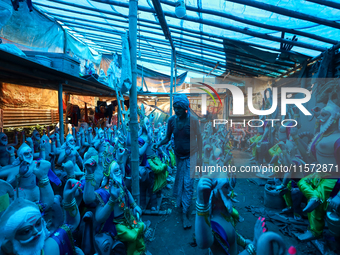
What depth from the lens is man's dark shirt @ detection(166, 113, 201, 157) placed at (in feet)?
12.4

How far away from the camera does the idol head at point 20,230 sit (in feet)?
3.95

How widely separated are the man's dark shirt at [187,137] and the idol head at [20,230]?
2.75 meters

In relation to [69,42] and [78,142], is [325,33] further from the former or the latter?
[69,42]

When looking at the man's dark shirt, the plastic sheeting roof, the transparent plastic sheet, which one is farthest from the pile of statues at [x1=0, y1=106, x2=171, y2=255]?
the transparent plastic sheet

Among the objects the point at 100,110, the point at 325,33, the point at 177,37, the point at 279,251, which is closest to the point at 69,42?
the point at 100,110

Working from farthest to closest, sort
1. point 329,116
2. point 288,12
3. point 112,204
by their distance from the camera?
point 288,12 → point 329,116 → point 112,204

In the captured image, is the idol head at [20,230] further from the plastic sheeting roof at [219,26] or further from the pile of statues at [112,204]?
the plastic sheeting roof at [219,26]

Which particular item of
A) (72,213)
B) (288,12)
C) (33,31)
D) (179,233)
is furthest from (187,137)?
(33,31)

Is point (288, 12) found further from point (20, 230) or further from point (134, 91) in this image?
point (20, 230)

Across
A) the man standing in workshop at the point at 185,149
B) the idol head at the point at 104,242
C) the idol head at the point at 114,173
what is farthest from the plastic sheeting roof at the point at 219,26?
the idol head at the point at 104,242

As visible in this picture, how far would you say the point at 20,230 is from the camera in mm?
1226

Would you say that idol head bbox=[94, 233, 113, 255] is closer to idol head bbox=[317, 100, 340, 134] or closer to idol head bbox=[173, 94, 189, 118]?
idol head bbox=[173, 94, 189, 118]

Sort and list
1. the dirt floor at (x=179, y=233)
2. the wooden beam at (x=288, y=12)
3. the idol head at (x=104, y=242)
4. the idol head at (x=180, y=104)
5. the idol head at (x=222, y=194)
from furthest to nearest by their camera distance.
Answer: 1. the wooden beam at (x=288, y=12)
2. the idol head at (x=180, y=104)
3. the dirt floor at (x=179, y=233)
4. the idol head at (x=104, y=242)
5. the idol head at (x=222, y=194)

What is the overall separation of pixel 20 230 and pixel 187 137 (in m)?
2.94
